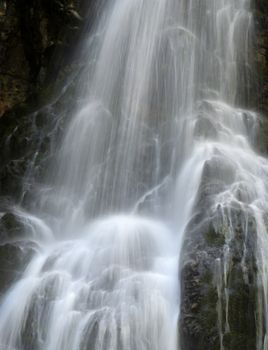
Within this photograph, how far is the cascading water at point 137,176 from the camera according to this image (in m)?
10.3

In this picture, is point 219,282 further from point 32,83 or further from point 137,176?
point 32,83

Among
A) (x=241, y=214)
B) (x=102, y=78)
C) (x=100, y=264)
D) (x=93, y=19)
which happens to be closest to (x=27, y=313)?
(x=100, y=264)

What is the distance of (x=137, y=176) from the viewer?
14.8 meters

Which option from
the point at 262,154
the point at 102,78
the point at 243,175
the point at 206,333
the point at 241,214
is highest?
the point at 102,78

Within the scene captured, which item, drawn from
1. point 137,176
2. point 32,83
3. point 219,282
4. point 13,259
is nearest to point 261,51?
point 137,176

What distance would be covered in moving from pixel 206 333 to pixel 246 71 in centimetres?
933

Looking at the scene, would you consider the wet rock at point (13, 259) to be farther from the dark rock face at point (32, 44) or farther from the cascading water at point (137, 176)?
the dark rock face at point (32, 44)

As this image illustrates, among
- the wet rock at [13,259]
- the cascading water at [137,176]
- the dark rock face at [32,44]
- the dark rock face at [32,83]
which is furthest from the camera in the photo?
the dark rock face at [32,44]

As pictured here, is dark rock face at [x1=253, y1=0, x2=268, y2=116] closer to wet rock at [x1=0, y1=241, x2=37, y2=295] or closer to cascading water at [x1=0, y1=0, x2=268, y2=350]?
cascading water at [x1=0, y1=0, x2=268, y2=350]

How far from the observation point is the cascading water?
1027 centimetres

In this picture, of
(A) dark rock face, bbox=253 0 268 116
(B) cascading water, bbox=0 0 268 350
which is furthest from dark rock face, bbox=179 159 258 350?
(A) dark rock face, bbox=253 0 268 116

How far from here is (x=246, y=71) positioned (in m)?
16.5

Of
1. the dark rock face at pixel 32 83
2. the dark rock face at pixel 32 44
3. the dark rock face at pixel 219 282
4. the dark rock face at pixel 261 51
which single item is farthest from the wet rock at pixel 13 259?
the dark rock face at pixel 261 51

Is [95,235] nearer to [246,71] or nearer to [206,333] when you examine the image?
[206,333]
